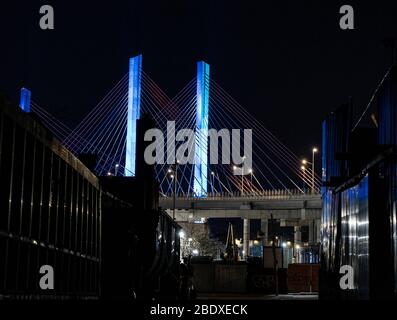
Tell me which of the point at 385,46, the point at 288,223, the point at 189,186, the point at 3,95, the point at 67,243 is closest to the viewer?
the point at 3,95

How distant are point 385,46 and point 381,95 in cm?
138

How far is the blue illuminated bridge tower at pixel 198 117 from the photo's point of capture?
70.3 meters

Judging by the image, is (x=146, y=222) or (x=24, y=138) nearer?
(x=24, y=138)

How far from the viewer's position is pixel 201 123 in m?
77.5

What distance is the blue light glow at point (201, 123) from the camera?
7619cm

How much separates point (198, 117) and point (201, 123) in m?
1.19

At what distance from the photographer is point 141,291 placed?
→ 1403 centimetres

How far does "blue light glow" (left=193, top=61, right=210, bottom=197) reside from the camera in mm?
76188

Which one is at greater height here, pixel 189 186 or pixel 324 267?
pixel 189 186

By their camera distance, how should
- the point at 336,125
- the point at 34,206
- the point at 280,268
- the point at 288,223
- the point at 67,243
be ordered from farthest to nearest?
the point at 288,223
the point at 280,268
the point at 336,125
the point at 67,243
the point at 34,206

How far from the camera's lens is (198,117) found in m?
78.4

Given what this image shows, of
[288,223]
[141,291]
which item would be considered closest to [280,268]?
[141,291]

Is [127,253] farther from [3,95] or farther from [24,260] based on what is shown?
[3,95]

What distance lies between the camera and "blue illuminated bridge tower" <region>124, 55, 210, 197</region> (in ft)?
231
